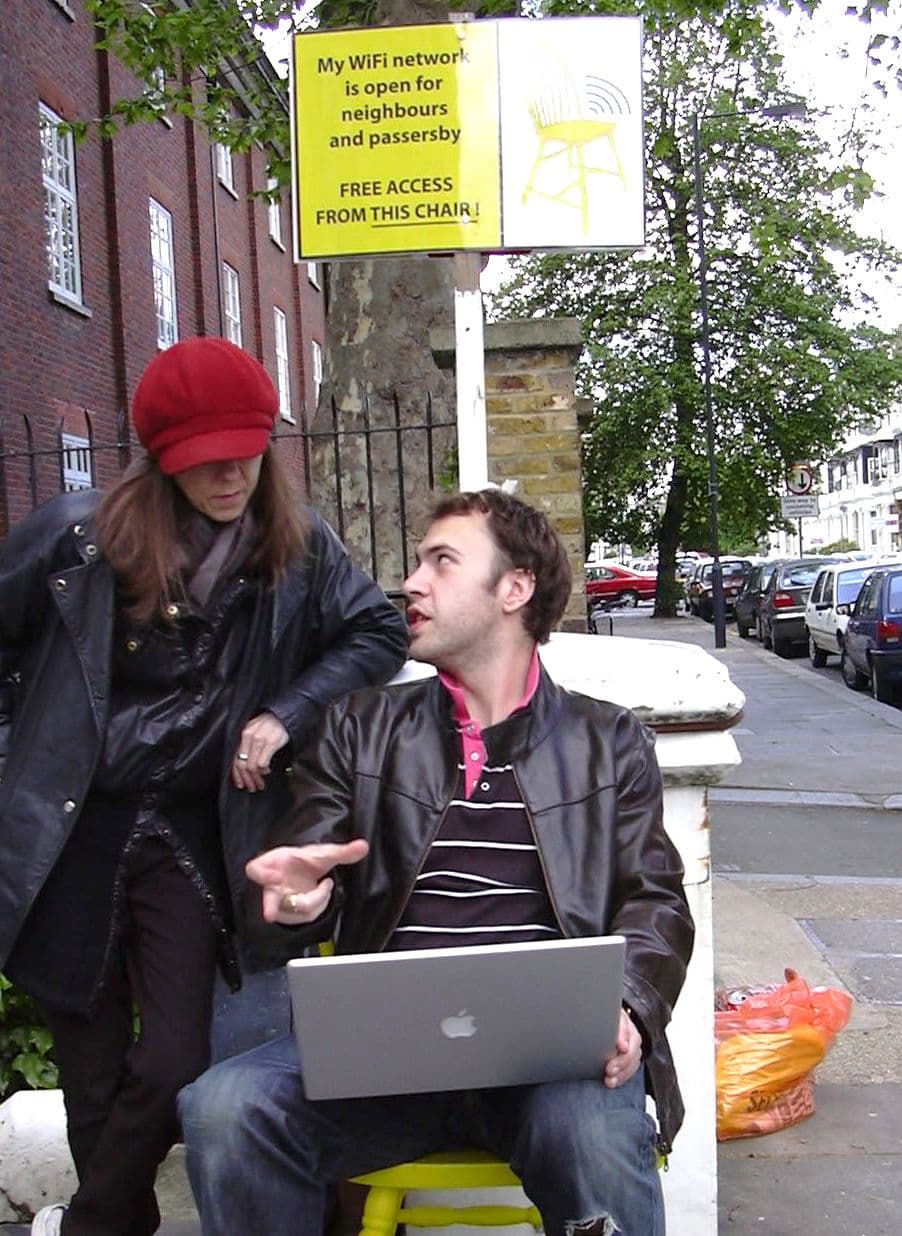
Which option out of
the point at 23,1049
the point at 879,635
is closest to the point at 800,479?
the point at 879,635

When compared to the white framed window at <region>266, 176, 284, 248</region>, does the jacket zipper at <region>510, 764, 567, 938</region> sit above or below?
below

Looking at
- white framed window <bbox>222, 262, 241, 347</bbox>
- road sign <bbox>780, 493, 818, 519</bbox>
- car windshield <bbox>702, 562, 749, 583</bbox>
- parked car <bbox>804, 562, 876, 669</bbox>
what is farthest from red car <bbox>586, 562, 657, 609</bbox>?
white framed window <bbox>222, 262, 241, 347</bbox>

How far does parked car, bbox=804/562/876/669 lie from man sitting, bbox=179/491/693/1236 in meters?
18.3

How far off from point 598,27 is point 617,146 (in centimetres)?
31

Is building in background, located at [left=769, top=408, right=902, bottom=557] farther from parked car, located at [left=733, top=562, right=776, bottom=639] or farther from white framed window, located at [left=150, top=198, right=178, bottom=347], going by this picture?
white framed window, located at [left=150, top=198, right=178, bottom=347]

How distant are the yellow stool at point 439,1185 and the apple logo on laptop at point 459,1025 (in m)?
0.35

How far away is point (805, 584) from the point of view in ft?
84.9

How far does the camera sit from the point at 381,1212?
2334 millimetres

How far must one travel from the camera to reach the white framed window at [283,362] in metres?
27.5

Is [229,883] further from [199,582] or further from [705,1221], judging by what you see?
[705,1221]

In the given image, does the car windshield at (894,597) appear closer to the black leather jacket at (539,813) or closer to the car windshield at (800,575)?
the car windshield at (800,575)

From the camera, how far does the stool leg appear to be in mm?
2332

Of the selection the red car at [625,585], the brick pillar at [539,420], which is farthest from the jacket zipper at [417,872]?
the red car at [625,585]

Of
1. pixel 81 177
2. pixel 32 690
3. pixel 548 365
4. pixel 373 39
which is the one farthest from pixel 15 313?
pixel 32 690
